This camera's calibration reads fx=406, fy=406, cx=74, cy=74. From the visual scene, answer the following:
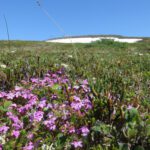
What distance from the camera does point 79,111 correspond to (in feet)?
18.7

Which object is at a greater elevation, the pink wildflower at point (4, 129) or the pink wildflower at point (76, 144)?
the pink wildflower at point (4, 129)

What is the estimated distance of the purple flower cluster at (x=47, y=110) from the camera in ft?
17.1

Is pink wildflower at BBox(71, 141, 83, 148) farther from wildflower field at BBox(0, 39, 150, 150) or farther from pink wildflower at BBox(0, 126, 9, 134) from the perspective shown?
pink wildflower at BBox(0, 126, 9, 134)

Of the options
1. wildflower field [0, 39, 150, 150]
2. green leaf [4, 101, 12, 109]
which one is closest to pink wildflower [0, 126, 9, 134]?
wildflower field [0, 39, 150, 150]

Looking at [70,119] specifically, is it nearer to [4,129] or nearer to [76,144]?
[76,144]

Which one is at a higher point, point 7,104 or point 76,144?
point 7,104

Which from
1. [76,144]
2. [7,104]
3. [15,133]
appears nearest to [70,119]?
[76,144]

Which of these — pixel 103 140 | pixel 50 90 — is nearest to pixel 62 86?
pixel 50 90

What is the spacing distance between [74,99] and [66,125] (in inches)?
40.0

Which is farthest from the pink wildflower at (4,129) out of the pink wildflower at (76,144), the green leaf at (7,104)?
the green leaf at (7,104)

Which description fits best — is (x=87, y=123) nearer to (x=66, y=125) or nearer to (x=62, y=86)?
(x=66, y=125)

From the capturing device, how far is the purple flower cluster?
5203 millimetres

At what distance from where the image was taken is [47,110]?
6000 millimetres

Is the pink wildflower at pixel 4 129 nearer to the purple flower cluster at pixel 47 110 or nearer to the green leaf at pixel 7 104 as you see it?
the purple flower cluster at pixel 47 110
